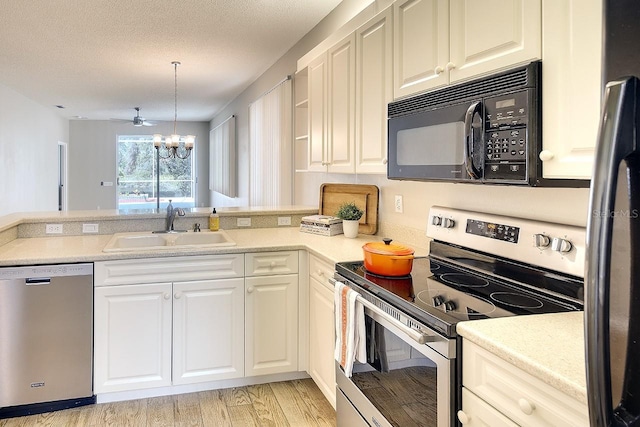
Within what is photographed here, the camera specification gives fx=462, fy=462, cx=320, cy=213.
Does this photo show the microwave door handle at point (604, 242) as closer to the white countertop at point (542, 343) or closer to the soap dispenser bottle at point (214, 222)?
the white countertop at point (542, 343)

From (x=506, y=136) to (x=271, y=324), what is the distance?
1823 mm

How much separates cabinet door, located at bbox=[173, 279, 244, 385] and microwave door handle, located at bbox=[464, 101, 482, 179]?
1.59 metres

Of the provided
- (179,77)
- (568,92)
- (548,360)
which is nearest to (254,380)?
(548,360)

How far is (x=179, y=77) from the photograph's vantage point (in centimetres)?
596

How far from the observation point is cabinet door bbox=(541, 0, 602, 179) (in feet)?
3.80

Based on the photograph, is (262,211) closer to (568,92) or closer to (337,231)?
(337,231)

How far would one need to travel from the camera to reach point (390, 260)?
5.94 ft

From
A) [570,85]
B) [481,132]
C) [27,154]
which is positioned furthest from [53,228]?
[27,154]

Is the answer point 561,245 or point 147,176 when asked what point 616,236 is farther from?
point 147,176

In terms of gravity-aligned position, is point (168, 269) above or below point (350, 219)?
below

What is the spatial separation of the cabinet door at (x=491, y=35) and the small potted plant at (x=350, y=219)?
1.33 m

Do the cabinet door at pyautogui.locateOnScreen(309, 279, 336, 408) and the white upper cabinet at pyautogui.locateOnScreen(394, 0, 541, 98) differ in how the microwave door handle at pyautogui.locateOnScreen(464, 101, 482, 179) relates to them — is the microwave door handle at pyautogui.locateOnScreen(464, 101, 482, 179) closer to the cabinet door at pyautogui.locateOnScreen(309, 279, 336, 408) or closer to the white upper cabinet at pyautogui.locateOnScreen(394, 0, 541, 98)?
the white upper cabinet at pyautogui.locateOnScreen(394, 0, 541, 98)

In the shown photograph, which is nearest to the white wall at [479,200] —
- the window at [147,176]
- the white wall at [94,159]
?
the window at [147,176]

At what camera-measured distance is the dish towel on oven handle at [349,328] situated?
1.79 m
